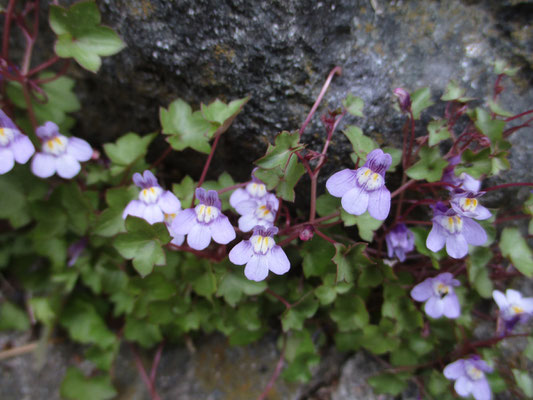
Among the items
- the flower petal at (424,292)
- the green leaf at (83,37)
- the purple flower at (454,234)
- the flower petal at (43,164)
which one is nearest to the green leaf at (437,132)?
the purple flower at (454,234)

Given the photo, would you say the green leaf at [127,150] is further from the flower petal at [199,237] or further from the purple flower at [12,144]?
the flower petal at [199,237]

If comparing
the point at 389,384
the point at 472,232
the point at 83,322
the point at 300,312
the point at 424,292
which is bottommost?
the point at 83,322

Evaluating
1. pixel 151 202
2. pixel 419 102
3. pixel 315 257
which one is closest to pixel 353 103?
pixel 419 102

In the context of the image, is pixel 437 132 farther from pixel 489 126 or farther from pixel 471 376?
pixel 471 376

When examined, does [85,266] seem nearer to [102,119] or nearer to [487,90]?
[102,119]

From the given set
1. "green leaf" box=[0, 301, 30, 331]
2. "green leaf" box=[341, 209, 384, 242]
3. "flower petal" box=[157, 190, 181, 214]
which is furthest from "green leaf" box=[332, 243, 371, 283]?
"green leaf" box=[0, 301, 30, 331]
